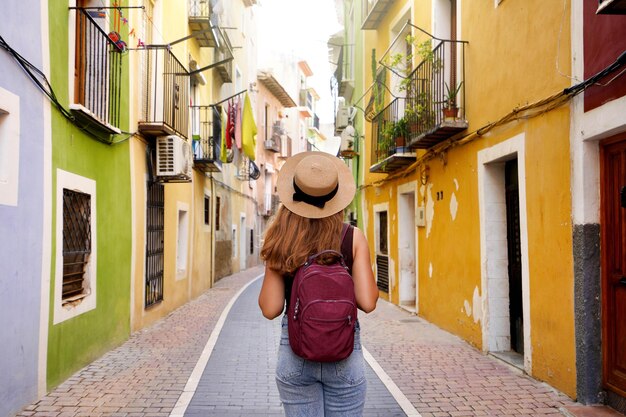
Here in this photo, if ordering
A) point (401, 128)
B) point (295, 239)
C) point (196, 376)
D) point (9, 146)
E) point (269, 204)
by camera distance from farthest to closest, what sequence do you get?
point (269, 204) < point (401, 128) < point (196, 376) < point (9, 146) < point (295, 239)

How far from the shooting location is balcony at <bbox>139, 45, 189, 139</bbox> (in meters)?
10.3

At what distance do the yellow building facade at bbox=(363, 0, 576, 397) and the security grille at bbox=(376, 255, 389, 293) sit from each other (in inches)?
113

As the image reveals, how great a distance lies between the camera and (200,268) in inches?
649

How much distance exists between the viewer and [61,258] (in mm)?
6516

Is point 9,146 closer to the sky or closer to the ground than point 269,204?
closer to the ground

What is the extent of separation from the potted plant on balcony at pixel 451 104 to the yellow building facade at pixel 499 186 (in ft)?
0.31

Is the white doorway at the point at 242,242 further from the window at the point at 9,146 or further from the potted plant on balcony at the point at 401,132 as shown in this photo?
the window at the point at 9,146

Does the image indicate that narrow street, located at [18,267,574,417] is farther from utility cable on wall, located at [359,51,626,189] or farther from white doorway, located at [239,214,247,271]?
white doorway, located at [239,214,247,271]

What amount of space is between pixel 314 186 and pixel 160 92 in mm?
8768

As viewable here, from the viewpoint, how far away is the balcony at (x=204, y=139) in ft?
50.4

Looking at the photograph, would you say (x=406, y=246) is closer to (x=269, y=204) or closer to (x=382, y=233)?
(x=382, y=233)

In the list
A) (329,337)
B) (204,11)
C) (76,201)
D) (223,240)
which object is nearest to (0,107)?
(76,201)

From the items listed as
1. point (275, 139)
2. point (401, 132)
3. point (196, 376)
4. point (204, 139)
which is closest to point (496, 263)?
point (196, 376)

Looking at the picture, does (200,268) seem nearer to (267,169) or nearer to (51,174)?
(51,174)
